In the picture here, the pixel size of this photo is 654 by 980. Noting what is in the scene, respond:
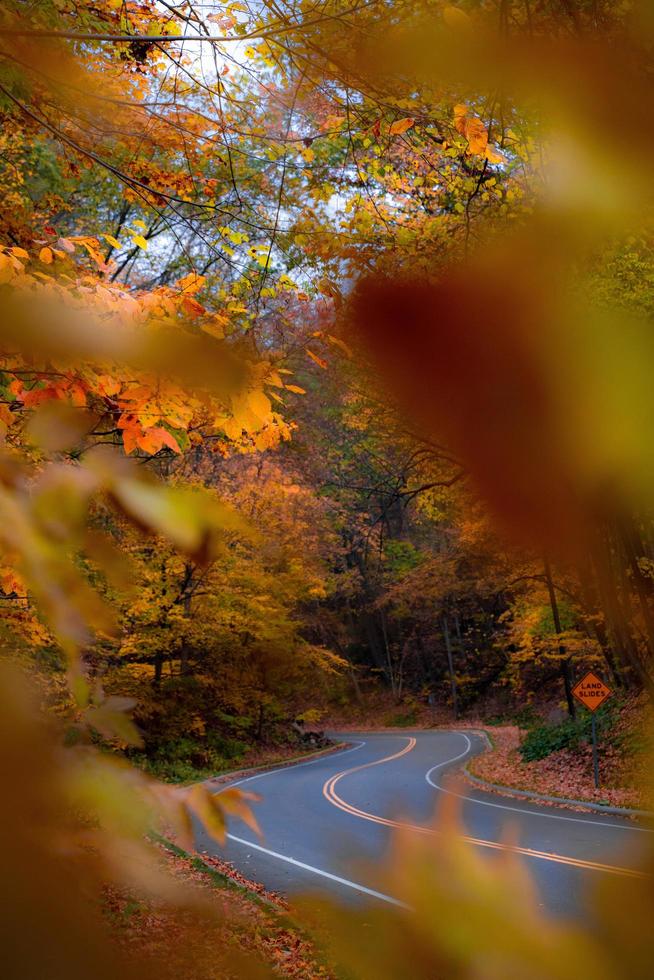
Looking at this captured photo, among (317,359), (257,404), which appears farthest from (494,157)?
(257,404)

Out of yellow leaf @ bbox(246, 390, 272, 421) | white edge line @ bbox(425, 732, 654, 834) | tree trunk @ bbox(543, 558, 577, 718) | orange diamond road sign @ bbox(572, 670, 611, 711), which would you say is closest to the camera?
white edge line @ bbox(425, 732, 654, 834)

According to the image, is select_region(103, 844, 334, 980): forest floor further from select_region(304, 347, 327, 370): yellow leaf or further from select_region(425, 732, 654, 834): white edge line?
select_region(304, 347, 327, 370): yellow leaf

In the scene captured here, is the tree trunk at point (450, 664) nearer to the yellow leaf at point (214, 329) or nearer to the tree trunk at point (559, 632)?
the tree trunk at point (559, 632)

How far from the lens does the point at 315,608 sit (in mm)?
21703

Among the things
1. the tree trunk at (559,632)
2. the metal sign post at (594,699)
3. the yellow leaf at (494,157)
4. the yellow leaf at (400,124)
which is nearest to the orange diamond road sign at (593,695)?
the metal sign post at (594,699)

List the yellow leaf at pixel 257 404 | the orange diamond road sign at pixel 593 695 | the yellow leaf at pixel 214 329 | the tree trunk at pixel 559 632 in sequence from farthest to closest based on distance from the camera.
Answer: the orange diamond road sign at pixel 593 695 < the tree trunk at pixel 559 632 < the yellow leaf at pixel 214 329 < the yellow leaf at pixel 257 404

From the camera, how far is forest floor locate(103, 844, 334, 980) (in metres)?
0.31

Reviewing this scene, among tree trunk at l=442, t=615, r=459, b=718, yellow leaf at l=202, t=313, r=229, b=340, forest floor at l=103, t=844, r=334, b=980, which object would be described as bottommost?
tree trunk at l=442, t=615, r=459, b=718

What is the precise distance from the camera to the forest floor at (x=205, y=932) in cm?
31

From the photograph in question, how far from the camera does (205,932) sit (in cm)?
35

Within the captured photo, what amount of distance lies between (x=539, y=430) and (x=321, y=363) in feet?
2.65

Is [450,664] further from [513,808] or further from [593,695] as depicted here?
[593,695]

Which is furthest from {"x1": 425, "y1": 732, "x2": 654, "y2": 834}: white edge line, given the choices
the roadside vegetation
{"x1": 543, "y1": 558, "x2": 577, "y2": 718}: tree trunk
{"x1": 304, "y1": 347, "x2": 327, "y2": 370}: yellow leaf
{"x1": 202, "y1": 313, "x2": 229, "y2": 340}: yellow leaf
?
{"x1": 304, "y1": 347, "x2": 327, "y2": 370}: yellow leaf

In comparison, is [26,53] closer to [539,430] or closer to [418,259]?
[418,259]
